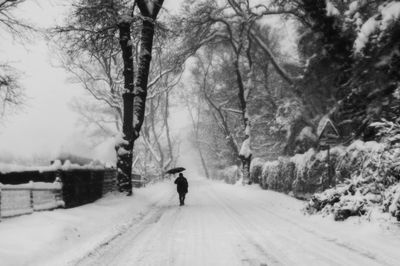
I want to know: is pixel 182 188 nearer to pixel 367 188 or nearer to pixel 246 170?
pixel 367 188

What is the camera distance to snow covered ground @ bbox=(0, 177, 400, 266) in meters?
7.37

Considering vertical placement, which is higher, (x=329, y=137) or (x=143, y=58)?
(x=143, y=58)

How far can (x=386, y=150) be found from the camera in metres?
10.8

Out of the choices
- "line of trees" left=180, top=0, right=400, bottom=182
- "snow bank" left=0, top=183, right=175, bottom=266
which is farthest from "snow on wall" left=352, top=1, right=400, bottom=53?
"snow bank" left=0, top=183, right=175, bottom=266

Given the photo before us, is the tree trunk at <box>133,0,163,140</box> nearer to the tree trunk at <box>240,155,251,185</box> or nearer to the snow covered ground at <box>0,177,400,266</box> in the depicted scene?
the snow covered ground at <box>0,177,400,266</box>

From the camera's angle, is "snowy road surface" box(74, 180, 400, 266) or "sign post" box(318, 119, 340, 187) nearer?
"snowy road surface" box(74, 180, 400, 266)

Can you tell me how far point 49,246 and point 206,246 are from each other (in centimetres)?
323

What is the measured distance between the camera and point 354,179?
Result: 12.1m

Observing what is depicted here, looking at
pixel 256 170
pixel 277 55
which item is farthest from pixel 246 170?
pixel 277 55

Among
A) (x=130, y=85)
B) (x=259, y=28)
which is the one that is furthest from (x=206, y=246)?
(x=259, y=28)

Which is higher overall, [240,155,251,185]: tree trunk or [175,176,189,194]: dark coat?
[240,155,251,185]: tree trunk

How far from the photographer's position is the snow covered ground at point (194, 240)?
24.2 feet

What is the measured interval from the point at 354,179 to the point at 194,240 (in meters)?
5.48

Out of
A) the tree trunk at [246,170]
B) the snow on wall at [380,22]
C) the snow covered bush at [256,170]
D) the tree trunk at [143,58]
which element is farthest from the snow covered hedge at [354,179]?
the tree trunk at [246,170]
